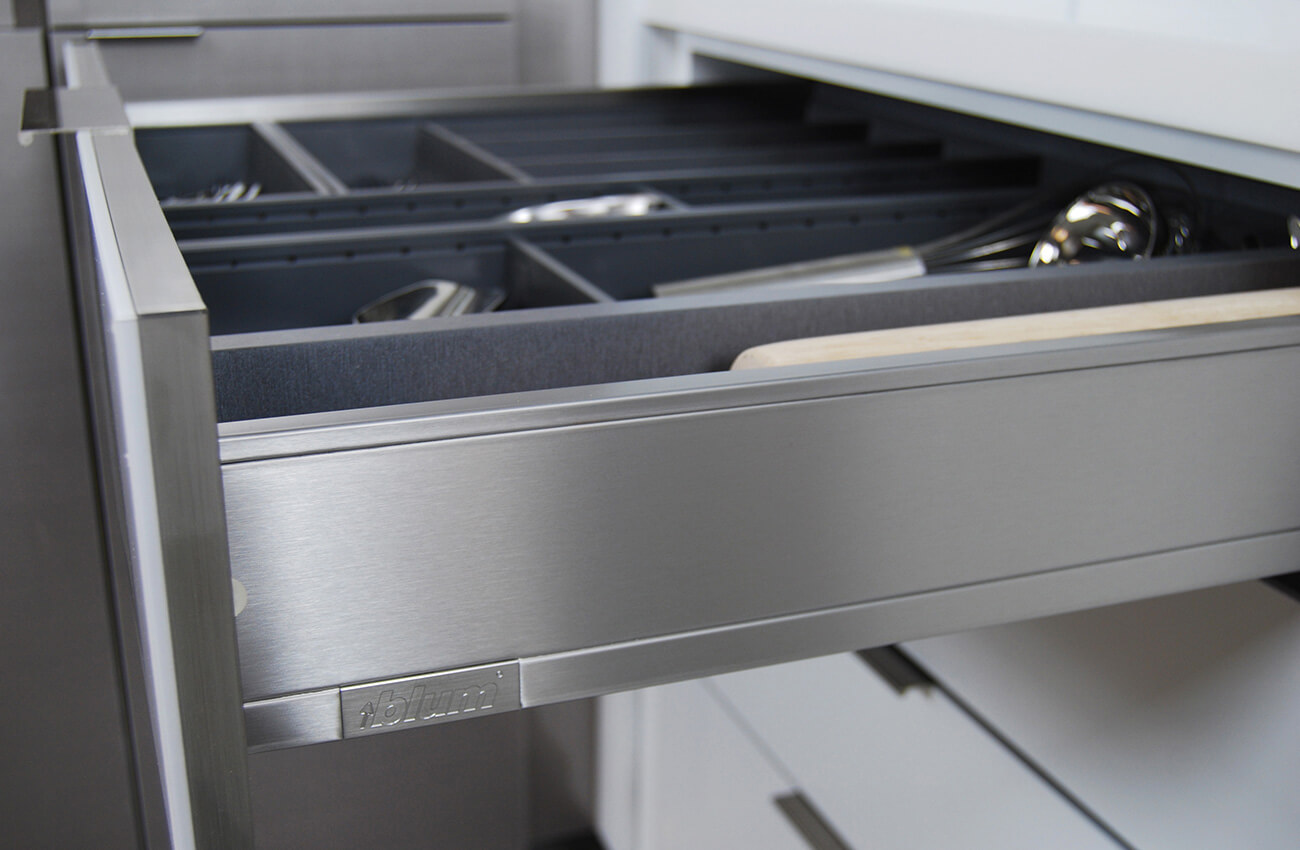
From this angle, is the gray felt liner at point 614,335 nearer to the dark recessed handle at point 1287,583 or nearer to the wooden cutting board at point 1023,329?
the wooden cutting board at point 1023,329

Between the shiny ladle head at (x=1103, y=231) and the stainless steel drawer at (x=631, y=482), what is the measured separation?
6.0 inches

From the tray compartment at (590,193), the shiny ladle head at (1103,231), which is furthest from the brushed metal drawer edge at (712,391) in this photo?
the tray compartment at (590,193)

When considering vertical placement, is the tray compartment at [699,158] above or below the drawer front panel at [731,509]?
above

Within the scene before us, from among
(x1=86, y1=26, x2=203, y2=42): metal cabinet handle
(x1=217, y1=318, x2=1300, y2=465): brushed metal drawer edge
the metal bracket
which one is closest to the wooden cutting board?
(x1=217, y1=318, x2=1300, y2=465): brushed metal drawer edge

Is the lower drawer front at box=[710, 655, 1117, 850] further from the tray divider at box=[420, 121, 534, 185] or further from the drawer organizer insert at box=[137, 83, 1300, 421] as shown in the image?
the tray divider at box=[420, 121, 534, 185]

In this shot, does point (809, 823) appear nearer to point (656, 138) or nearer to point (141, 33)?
point (656, 138)

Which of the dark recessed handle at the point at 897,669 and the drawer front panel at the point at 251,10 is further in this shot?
the drawer front panel at the point at 251,10

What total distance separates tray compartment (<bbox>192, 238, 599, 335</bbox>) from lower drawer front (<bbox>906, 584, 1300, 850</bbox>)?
1.16 ft

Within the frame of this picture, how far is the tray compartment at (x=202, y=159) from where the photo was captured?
891 millimetres

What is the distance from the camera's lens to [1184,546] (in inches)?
18.9

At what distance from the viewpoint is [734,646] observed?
418 millimetres

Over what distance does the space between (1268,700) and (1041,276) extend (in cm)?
23

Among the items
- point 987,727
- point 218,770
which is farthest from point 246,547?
point 987,727

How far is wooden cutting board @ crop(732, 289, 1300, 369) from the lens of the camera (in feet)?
1.49
